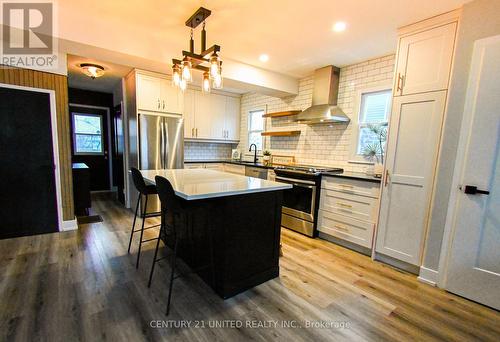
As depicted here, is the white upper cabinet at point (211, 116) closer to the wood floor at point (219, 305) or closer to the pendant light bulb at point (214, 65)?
the pendant light bulb at point (214, 65)

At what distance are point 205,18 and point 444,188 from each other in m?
2.86

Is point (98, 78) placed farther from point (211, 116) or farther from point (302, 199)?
point (302, 199)

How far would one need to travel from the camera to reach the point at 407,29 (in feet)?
7.81

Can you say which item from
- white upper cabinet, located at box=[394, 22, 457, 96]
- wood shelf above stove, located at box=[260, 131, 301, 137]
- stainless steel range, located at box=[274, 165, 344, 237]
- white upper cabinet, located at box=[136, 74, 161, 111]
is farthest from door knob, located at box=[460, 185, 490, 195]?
white upper cabinet, located at box=[136, 74, 161, 111]

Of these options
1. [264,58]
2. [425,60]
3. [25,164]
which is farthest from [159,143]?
[425,60]

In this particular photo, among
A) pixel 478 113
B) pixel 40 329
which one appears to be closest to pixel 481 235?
pixel 478 113

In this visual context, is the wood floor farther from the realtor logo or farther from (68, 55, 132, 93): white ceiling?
(68, 55, 132, 93): white ceiling

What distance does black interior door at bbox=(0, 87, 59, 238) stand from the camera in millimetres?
2857

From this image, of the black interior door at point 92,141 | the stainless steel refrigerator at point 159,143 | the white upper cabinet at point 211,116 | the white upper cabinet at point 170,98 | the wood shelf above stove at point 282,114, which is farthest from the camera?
the black interior door at point 92,141

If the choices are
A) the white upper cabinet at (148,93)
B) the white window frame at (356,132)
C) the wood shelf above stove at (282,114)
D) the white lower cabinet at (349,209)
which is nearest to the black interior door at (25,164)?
the white upper cabinet at (148,93)

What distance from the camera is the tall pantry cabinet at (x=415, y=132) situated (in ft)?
7.23

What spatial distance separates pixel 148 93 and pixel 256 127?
7.94 feet

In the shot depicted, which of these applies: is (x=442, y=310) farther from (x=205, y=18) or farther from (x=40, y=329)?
(x=205, y=18)

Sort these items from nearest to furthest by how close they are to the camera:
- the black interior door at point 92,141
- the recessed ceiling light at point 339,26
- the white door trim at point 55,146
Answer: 1. the recessed ceiling light at point 339,26
2. the white door trim at point 55,146
3. the black interior door at point 92,141
